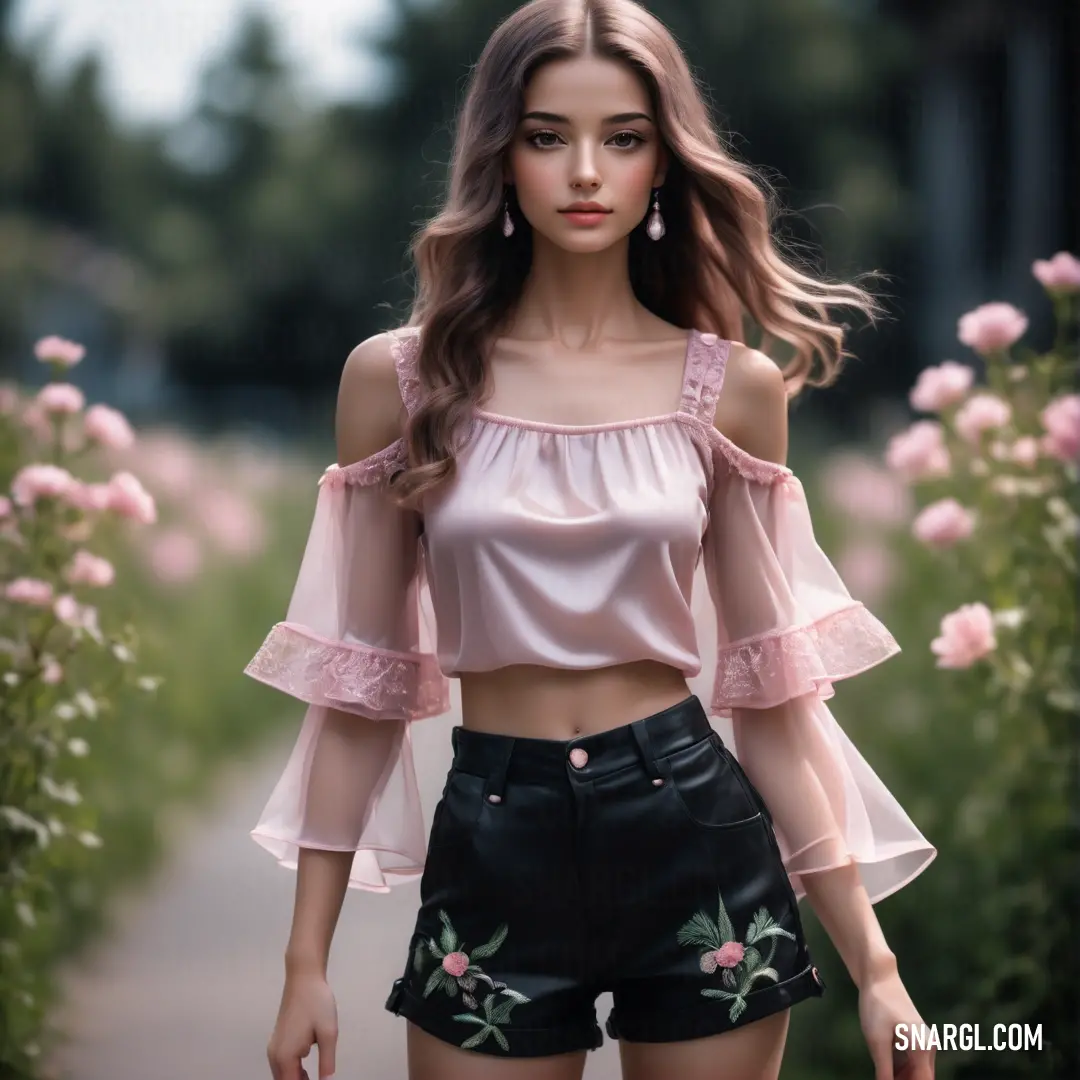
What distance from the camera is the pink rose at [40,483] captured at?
2.80 metres

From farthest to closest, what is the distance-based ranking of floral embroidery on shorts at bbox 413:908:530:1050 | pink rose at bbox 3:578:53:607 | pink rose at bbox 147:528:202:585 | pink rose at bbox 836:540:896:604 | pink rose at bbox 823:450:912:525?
pink rose at bbox 147:528:202:585, pink rose at bbox 823:450:912:525, pink rose at bbox 836:540:896:604, pink rose at bbox 3:578:53:607, floral embroidery on shorts at bbox 413:908:530:1050

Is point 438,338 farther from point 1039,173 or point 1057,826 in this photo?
point 1039,173

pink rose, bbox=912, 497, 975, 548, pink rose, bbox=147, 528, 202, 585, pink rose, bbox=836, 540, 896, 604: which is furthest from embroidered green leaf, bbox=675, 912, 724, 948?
pink rose, bbox=147, 528, 202, 585

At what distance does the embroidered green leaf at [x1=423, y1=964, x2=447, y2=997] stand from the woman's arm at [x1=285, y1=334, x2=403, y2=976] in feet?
0.45

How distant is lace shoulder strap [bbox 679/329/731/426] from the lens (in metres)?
1.97

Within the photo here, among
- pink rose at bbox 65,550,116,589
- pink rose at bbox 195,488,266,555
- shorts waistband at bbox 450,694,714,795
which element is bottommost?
shorts waistband at bbox 450,694,714,795

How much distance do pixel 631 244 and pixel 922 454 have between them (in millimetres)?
1137

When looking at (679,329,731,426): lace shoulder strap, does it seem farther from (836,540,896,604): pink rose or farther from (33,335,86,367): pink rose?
(836,540,896,604): pink rose

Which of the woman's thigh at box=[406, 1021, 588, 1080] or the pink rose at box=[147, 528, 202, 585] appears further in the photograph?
the pink rose at box=[147, 528, 202, 585]

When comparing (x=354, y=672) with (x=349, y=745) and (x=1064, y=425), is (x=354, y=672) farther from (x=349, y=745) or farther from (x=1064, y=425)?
(x=1064, y=425)

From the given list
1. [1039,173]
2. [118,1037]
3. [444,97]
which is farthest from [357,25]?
[118,1037]

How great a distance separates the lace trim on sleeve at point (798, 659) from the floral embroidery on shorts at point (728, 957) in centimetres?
26

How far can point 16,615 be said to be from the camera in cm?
288

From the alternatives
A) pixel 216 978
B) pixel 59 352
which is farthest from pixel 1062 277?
pixel 216 978
